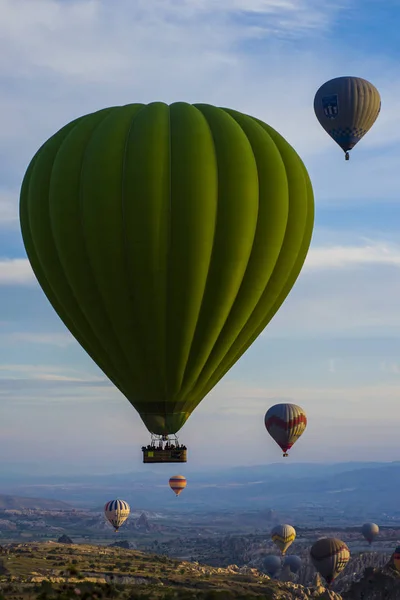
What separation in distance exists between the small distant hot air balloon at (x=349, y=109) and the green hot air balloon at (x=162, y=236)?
26562 mm

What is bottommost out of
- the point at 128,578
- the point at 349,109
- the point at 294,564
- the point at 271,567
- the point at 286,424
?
the point at 128,578

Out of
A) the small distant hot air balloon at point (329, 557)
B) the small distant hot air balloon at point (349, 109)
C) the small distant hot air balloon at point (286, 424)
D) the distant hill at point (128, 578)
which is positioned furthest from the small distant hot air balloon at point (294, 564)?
the small distant hot air balloon at point (349, 109)

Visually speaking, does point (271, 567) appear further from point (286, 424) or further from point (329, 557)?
point (286, 424)

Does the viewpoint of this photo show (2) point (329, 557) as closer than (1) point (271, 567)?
Yes

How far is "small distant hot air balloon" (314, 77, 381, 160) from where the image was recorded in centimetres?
7544

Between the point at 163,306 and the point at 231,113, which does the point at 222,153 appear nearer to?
the point at 231,113

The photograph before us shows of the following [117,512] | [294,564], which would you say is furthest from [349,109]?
[294,564]

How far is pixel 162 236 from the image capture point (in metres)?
46.1

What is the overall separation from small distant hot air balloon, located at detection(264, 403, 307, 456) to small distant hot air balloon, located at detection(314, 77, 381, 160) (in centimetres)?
3277

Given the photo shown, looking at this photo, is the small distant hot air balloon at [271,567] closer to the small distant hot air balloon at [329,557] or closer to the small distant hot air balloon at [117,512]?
the small distant hot air balloon at [117,512]

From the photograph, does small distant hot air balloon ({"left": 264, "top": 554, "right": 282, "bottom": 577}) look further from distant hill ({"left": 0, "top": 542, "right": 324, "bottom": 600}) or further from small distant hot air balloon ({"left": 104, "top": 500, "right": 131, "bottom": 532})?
small distant hot air balloon ({"left": 104, "top": 500, "right": 131, "bottom": 532})

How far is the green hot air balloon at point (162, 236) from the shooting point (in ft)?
151

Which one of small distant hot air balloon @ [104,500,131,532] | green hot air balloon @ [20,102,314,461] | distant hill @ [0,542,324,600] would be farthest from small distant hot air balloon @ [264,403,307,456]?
green hot air balloon @ [20,102,314,461]

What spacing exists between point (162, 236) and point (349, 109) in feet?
110
